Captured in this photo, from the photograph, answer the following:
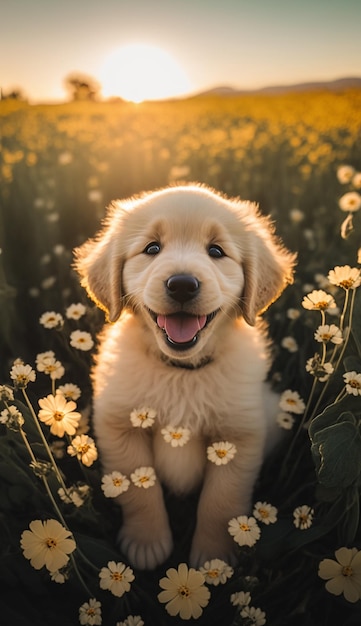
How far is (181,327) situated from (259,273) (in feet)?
1.38

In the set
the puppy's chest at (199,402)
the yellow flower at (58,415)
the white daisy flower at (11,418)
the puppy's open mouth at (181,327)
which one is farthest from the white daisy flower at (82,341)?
the white daisy flower at (11,418)

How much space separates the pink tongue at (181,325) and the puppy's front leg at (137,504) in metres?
0.46

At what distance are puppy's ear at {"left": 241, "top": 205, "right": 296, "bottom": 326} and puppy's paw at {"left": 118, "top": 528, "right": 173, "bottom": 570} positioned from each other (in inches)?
34.2

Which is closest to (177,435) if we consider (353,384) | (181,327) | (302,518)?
(181,327)

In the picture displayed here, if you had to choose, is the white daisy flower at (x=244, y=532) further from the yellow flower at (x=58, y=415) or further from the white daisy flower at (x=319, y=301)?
the white daisy flower at (x=319, y=301)

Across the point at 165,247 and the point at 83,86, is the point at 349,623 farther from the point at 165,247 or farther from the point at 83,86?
the point at 83,86

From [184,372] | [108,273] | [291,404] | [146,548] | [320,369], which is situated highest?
[108,273]

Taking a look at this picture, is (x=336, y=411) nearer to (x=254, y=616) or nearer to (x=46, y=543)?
(x=254, y=616)

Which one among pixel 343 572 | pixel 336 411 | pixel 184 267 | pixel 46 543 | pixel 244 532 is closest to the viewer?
pixel 46 543

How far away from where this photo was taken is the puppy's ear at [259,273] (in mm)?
1962

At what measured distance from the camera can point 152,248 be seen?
6.28 ft

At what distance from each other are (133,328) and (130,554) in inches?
32.6

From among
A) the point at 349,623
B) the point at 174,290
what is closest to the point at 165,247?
the point at 174,290

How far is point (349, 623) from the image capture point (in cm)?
157
